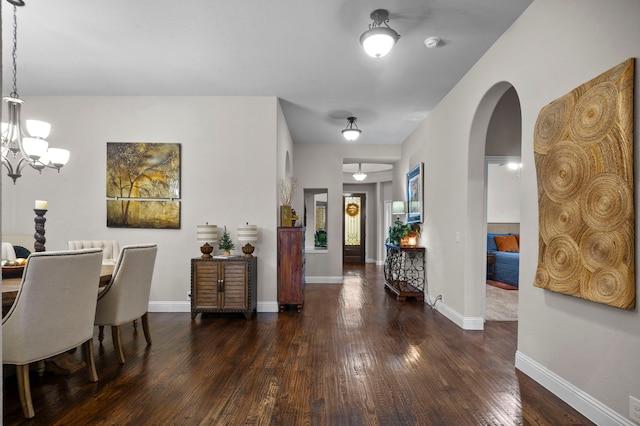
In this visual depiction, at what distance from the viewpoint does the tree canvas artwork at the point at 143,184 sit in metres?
4.54

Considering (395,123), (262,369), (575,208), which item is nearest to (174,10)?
(262,369)

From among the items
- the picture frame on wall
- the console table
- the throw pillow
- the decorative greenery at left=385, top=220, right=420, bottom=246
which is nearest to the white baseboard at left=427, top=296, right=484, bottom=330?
the console table

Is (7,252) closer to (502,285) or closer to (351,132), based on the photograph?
(351,132)

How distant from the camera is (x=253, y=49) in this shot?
340cm

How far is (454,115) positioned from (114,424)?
13.8 ft

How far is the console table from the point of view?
17.3 feet

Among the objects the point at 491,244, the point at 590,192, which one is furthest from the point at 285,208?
the point at 491,244

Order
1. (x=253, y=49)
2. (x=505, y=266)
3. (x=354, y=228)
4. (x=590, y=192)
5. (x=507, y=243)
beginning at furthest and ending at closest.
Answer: (x=354, y=228), (x=507, y=243), (x=505, y=266), (x=253, y=49), (x=590, y=192)

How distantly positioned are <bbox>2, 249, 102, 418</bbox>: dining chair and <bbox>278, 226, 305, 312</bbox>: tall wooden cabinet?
96.1 inches

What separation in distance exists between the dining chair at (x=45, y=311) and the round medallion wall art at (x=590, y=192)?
9.94 feet

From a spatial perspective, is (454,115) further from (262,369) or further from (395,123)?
(262,369)

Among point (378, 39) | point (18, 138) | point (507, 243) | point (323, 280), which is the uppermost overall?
point (378, 39)

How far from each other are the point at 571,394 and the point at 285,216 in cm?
348

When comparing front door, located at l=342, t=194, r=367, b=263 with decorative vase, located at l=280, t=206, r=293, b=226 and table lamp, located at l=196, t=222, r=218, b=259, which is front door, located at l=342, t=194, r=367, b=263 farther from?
table lamp, located at l=196, t=222, r=218, b=259
